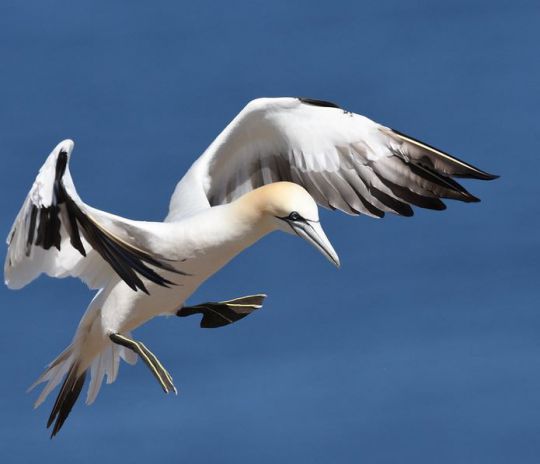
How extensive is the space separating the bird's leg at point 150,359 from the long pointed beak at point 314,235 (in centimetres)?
183

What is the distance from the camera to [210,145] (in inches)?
815

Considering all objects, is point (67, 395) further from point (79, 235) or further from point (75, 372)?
point (79, 235)

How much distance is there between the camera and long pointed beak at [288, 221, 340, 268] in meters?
18.7

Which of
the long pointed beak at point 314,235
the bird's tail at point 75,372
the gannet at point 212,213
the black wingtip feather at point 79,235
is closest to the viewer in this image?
the black wingtip feather at point 79,235

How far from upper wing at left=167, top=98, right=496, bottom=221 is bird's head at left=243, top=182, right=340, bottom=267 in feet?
4.93

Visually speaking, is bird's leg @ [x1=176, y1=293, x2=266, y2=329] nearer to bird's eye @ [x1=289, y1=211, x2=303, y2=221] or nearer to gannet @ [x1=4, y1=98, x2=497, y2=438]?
gannet @ [x1=4, y1=98, x2=497, y2=438]

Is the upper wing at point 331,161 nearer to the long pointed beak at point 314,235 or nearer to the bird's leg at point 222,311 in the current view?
the bird's leg at point 222,311

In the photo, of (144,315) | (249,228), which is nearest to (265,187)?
(249,228)

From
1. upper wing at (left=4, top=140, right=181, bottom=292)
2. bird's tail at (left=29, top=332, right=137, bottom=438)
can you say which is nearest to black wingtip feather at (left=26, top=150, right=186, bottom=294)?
upper wing at (left=4, top=140, right=181, bottom=292)

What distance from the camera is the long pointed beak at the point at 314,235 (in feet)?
61.4

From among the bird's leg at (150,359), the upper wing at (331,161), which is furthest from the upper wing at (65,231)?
the upper wing at (331,161)

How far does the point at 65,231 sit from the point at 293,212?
7.16 feet

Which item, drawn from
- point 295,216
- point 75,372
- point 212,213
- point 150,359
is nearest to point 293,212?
point 295,216

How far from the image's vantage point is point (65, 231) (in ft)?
62.7
